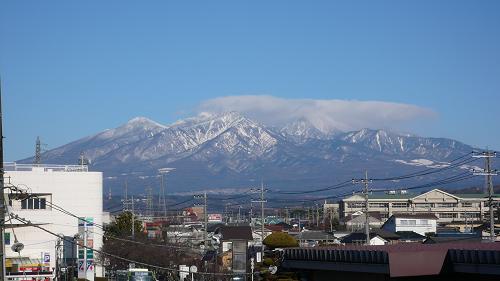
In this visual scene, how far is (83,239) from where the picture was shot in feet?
157

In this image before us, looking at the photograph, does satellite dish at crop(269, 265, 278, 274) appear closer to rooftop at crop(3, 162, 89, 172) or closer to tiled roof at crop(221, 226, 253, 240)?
rooftop at crop(3, 162, 89, 172)

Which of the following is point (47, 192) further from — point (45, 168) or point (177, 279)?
point (177, 279)

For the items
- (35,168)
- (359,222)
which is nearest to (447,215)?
(359,222)

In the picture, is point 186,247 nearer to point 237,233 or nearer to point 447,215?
point 237,233

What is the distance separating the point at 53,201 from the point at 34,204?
3.82 feet

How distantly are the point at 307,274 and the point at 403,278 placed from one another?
12.5ft

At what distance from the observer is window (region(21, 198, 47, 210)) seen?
5326 cm

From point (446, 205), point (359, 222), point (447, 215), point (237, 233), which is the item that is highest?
point (446, 205)

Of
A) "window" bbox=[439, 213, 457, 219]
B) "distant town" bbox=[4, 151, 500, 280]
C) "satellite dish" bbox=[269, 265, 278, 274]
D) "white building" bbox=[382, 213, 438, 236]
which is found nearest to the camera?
"distant town" bbox=[4, 151, 500, 280]

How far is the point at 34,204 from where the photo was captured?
179ft

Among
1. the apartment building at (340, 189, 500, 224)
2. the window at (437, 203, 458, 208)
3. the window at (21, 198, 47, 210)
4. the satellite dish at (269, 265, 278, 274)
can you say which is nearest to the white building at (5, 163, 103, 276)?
the window at (21, 198, 47, 210)

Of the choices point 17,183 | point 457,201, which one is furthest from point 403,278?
point 457,201

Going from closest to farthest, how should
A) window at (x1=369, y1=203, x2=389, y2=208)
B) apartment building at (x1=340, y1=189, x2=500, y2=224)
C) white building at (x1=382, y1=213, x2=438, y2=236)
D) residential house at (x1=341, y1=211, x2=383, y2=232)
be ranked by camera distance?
1. white building at (x1=382, y1=213, x2=438, y2=236)
2. residential house at (x1=341, y1=211, x2=383, y2=232)
3. apartment building at (x1=340, y1=189, x2=500, y2=224)
4. window at (x1=369, y1=203, x2=389, y2=208)

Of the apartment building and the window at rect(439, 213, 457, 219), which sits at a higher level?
the apartment building
